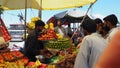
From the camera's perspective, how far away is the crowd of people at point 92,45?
5.10 feet

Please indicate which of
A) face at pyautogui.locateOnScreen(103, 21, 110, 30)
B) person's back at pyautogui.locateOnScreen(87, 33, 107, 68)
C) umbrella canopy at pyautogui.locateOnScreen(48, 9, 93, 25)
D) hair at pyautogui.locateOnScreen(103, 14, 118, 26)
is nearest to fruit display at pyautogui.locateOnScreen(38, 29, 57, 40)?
face at pyautogui.locateOnScreen(103, 21, 110, 30)

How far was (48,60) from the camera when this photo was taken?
7.33 meters

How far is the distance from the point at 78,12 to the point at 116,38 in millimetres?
21661

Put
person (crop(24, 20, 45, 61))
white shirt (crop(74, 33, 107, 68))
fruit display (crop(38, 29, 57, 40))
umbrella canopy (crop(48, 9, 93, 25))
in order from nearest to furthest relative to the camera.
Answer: white shirt (crop(74, 33, 107, 68)), person (crop(24, 20, 45, 61)), fruit display (crop(38, 29, 57, 40)), umbrella canopy (crop(48, 9, 93, 25))

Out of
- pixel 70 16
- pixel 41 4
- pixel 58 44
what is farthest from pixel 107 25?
pixel 70 16

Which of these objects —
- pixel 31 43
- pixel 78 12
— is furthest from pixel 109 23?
pixel 78 12

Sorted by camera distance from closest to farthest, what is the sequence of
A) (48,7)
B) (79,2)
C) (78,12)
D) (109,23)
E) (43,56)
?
1. (109,23)
2. (43,56)
3. (79,2)
4. (48,7)
5. (78,12)

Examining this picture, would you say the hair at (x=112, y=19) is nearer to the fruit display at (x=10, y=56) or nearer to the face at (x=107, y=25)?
the face at (x=107, y=25)

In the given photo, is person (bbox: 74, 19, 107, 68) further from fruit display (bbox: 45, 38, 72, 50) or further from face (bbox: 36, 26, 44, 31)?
face (bbox: 36, 26, 44, 31)

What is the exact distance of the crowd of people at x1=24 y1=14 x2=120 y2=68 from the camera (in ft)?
5.10

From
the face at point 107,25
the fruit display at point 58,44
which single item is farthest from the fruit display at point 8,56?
the face at point 107,25

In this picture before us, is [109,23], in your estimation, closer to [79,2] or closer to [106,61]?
[106,61]

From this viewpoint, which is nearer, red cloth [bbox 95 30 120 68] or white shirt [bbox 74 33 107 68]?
red cloth [bbox 95 30 120 68]

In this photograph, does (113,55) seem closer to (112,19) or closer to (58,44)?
(112,19)
